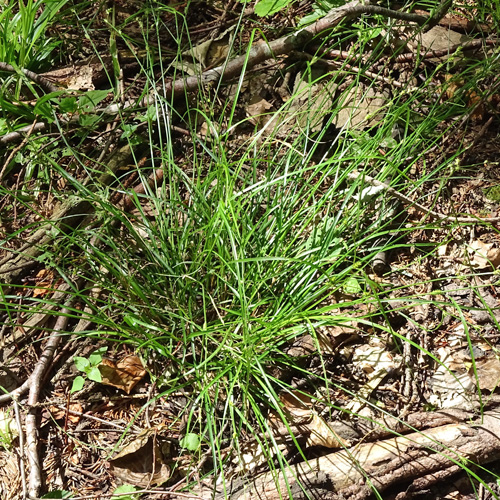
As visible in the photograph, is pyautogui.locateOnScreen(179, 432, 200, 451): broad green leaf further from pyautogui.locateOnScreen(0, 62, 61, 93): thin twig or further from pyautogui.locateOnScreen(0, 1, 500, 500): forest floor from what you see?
pyautogui.locateOnScreen(0, 62, 61, 93): thin twig

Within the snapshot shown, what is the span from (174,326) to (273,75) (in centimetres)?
138

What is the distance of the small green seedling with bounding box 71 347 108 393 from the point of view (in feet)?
5.63

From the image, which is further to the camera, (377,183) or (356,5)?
(356,5)

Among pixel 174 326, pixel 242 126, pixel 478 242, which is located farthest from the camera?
pixel 242 126

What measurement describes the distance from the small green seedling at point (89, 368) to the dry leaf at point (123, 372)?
39 millimetres

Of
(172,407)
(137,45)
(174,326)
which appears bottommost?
(172,407)

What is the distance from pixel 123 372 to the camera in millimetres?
1789

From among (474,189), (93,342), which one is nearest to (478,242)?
(474,189)

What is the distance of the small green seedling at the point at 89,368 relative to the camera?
1.72 meters

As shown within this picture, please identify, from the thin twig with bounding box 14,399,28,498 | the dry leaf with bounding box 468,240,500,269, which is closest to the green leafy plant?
the thin twig with bounding box 14,399,28,498

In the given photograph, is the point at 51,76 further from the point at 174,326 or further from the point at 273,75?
the point at 174,326

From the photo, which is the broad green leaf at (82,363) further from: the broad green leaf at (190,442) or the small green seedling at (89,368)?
the broad green leaf at (190,442)

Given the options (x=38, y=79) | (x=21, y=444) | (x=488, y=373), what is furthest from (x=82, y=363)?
(x=488, y=373)

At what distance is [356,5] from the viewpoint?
82.7 inches
